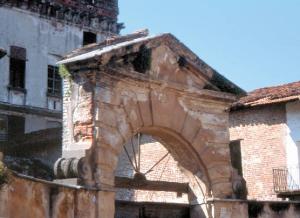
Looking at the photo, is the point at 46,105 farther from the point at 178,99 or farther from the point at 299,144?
the point at 178,99

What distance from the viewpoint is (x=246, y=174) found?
21562mm

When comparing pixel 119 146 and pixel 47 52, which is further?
pixel 47 52

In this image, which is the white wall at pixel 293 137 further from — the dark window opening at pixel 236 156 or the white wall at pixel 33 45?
the white wall at pixel 33 45

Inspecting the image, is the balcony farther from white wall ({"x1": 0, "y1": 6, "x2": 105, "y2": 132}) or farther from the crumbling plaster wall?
white wall ({"x1": 0, "y1": 6, "x2": 105, "y2": 132})

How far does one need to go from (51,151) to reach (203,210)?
39.5 feet

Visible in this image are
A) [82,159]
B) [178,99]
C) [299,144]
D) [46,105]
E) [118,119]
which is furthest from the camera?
[46,105]

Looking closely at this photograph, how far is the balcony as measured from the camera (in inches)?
809

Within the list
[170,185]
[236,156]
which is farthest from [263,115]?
[170,185]

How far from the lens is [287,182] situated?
2058cm

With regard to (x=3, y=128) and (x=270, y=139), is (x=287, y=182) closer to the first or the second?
(x=270, y=139)

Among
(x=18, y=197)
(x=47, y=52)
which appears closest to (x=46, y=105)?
(x=47, y=52)

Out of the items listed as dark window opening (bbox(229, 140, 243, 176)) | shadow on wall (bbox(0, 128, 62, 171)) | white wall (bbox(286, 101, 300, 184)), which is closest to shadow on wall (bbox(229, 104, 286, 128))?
white wall (bbox(286, 101, 300, 184))

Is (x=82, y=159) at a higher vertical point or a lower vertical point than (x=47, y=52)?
lower

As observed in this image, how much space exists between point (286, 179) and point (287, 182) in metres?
0.10
